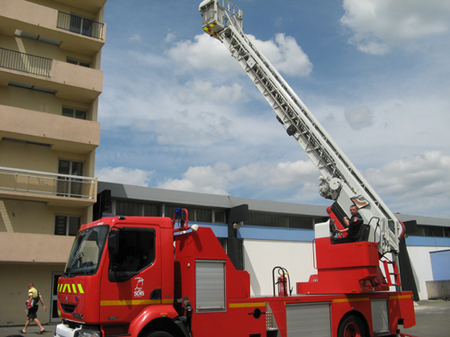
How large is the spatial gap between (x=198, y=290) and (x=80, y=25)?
19075 mm

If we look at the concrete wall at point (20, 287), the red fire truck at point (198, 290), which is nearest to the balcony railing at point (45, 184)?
the concrete wall at point (20, 287)

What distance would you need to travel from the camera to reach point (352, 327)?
1012 cm

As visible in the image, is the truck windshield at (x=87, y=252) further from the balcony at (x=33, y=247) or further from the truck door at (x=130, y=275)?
the balcony at (x=33, y=247)

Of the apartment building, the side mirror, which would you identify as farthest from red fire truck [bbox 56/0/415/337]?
the apartment building

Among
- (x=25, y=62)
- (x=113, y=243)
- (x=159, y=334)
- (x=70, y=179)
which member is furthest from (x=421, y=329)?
(x=25, y=62)

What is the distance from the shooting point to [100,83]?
21453 millimetres

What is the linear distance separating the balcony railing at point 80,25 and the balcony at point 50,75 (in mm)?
2350

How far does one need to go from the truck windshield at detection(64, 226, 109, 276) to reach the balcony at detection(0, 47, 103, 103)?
564 inches

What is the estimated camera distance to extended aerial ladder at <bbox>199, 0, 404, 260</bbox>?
12195mm

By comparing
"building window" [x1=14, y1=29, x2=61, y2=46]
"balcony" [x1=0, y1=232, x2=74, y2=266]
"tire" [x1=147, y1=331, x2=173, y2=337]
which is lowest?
"tire" [x1=147, y1=331, x2=173, y2=337]

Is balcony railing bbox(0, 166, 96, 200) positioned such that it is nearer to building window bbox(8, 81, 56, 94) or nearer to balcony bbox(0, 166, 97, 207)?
balcony bbox(0, 166, 97, 207)

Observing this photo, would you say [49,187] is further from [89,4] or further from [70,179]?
[89,4]

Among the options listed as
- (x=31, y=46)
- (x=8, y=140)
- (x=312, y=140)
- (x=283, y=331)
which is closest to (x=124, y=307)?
(x=283, y=331)

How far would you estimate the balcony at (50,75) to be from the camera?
19766 millimetres
